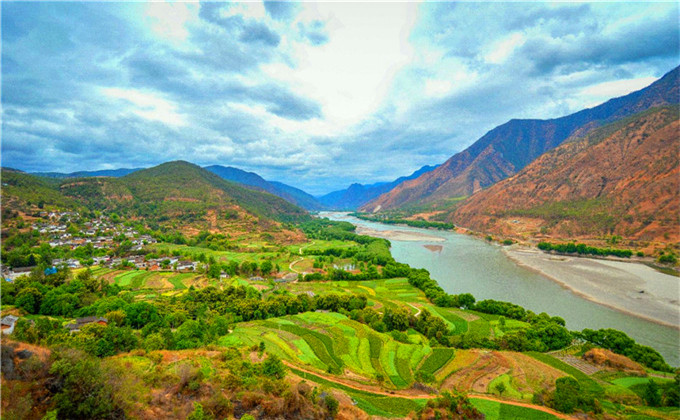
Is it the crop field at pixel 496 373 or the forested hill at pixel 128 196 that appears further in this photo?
the forested hill at pixel 128 196

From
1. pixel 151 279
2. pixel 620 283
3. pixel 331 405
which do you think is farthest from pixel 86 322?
pixel 620 283

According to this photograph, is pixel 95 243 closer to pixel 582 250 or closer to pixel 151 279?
pixel 151 279

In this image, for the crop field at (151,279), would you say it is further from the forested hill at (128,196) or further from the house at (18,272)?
the forested hill at (128,196)

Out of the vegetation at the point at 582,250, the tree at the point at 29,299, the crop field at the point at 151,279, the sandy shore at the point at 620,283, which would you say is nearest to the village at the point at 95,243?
the crop field at the point at 151,279

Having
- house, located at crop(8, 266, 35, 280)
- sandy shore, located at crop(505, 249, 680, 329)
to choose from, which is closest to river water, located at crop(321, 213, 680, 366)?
sandy shore, located at crop(505, 249, 680, 329)

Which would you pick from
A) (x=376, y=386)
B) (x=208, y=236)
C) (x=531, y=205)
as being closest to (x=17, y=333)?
(x=376, y=386)

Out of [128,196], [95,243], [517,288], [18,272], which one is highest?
[128,196]
